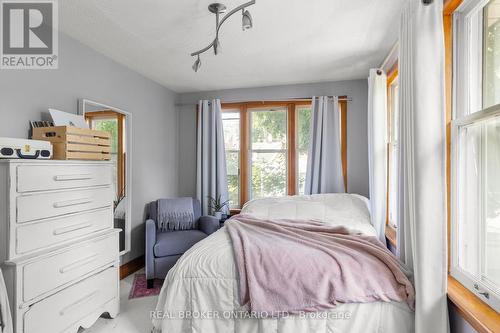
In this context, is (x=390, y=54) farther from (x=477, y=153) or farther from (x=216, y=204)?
(x=216, y=204)

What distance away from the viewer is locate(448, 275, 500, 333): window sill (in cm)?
116

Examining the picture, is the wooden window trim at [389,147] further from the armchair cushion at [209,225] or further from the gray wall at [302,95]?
the armchair cushion at [209,225]

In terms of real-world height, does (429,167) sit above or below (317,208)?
above

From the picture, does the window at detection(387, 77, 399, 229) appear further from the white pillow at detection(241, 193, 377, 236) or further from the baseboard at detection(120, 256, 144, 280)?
the baseboard at detection(120, 256, 144, 280)

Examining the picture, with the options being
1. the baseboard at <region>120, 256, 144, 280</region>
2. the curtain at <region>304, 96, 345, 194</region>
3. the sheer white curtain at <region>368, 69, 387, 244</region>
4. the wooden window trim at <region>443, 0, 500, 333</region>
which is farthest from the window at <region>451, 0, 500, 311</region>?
the baseboard at <region>120, 256, 144, 280</region>

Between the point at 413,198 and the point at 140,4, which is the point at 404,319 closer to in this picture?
the point at 413,198

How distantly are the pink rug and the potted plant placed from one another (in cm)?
124

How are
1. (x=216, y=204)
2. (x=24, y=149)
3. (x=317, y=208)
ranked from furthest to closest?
(x=216, y=204), (x=317, y=208), (x=24, y=149)

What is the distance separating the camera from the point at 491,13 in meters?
1.37

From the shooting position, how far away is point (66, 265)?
1.92 metres

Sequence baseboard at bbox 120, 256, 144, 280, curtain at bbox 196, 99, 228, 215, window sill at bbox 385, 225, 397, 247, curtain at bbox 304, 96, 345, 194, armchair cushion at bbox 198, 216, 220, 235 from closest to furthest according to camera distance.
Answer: window sill at bbox 385, 225, 397, 247 < baseboard at bbox 120, 256, 144, 280 < armchair cushion at bbox 198, 216, 220, 235 < curtain at bbox 304, 96, 345, 194 < curtain at bbox 196, 99, 228, 215

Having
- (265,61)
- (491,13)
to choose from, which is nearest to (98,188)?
(265,61)

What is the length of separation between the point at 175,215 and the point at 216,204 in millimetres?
741

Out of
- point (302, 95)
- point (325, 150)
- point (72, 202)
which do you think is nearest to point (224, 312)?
point (72, 202)
